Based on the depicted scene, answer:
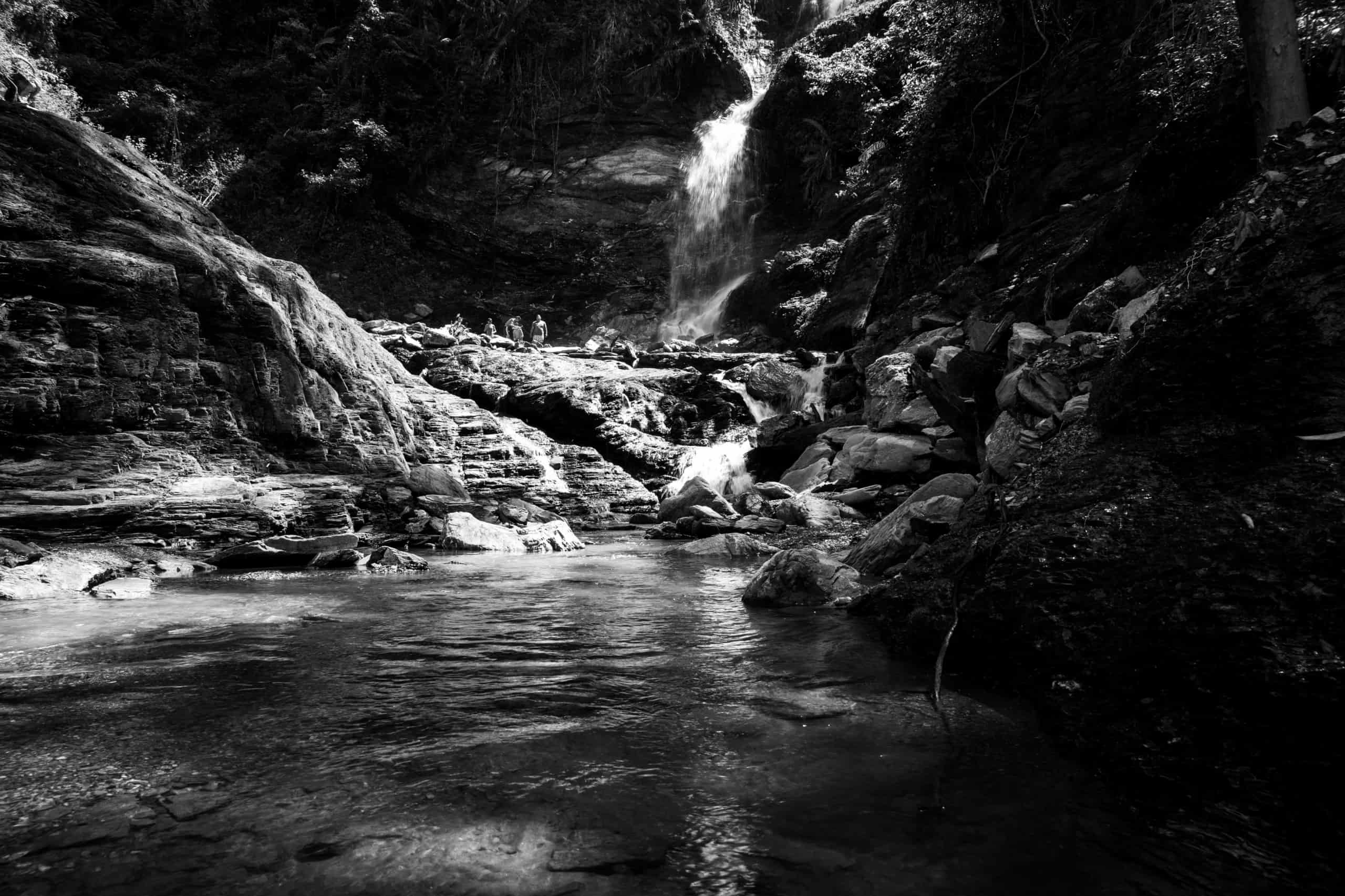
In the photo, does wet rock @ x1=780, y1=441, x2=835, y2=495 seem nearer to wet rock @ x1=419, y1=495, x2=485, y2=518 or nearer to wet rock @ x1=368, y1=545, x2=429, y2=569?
wet rock @ x1=419, y1=495, x2=485, y2=518

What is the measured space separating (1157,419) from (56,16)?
121ft

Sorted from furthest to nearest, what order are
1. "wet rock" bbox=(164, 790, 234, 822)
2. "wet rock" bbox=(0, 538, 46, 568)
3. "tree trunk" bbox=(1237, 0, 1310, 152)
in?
"wet rock" bbox=(0, 538, 46, 568) → "tree trunk" bbox=(1237, 0, 1310, 152) → "wet rock" bbox=(164, 790, 234, 822)

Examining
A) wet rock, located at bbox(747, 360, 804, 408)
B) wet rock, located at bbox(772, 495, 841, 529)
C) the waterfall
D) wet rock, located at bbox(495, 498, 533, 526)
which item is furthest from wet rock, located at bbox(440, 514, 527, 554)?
wet rock, located at bbox(747, 360, 804, 408)

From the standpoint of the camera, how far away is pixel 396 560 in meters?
7.21

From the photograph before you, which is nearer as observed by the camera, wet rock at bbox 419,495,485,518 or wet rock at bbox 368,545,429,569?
wet rock at bbox 368,545,429,569

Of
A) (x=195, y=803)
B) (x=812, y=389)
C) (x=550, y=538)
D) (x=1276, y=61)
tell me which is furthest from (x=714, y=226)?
(x=195, y=803)

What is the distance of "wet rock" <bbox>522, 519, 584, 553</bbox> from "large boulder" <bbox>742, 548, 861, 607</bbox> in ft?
16.2

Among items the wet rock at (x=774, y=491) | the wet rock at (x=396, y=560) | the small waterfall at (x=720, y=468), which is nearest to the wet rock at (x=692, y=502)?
the wet rock at (x=774, y=491)

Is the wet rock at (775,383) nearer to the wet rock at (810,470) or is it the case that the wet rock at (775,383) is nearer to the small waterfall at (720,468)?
the small waterfall at (720,468)

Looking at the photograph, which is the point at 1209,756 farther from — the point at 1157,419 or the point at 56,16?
the point at 56,16

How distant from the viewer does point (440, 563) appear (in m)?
Result: 7.73

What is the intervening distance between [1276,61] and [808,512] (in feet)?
21.5

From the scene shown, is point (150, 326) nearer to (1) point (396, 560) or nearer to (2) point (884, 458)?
(1) point (396, 560)

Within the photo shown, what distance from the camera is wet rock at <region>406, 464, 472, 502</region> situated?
414 inches
